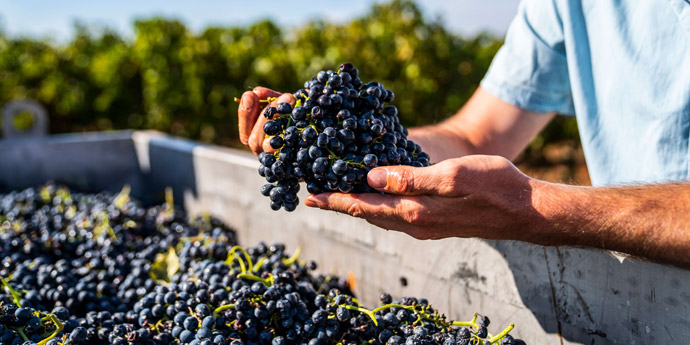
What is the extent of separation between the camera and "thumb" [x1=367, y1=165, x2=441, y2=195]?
125 cm

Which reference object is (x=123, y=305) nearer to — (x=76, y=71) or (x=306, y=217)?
(x=306, y=217)

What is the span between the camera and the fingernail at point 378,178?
1293 millimetres

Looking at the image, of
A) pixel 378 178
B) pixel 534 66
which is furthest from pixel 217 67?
pixel 378 178

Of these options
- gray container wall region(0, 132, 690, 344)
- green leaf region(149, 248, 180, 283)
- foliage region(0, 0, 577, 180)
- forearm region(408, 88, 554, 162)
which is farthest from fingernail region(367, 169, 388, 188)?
foliage region(0, 0, 577, 180)

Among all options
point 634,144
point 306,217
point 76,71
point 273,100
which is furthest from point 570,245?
point 76,71

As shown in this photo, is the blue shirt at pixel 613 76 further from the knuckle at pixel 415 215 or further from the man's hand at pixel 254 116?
the man's hand at pixel 254 116

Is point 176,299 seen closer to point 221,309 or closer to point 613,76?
point 221,309

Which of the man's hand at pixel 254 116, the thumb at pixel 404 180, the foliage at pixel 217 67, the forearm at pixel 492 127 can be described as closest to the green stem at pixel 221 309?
the man's hand at pixel 254 116

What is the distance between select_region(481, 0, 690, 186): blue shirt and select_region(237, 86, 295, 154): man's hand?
1081 millimetres

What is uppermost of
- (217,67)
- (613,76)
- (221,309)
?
(613,76)

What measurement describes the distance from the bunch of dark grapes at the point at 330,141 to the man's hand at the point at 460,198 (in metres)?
0.08

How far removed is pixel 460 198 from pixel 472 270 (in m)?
0.47

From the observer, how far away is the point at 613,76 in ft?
6.04

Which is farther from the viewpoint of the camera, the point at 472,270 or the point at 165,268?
the point at 165,268
